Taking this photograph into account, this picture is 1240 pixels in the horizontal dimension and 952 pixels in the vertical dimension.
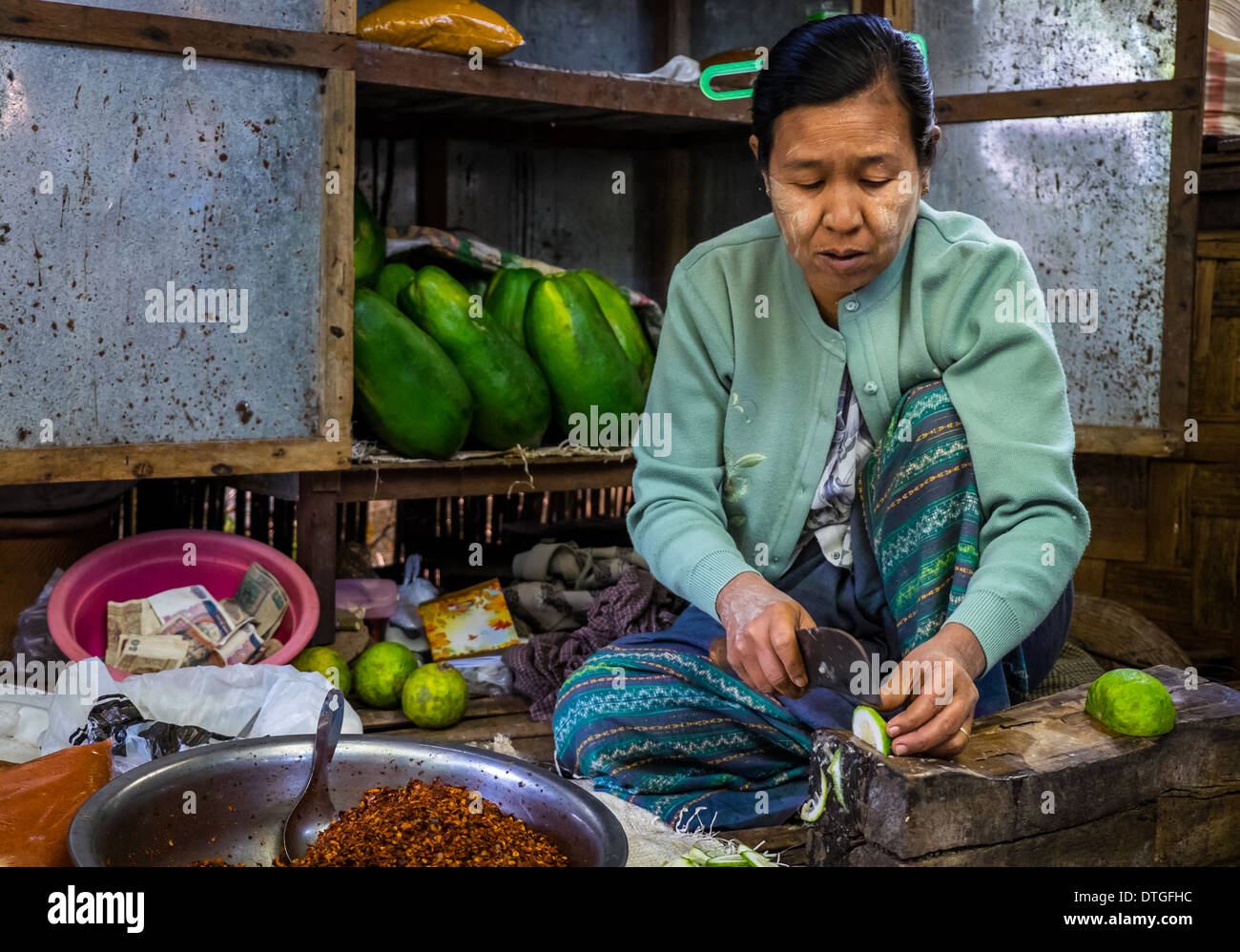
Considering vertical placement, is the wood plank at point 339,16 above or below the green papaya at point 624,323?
above

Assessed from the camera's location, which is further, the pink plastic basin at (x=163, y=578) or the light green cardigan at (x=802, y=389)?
the pink plastic basin at (x=163, y=578)

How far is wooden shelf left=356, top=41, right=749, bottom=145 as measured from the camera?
2.57m

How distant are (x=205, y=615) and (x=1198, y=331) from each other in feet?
7.87

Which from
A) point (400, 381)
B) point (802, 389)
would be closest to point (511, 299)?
point (400, 381)

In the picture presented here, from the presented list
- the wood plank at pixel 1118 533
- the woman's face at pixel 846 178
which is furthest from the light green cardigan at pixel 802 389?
the wood plank at pixel 1118 533

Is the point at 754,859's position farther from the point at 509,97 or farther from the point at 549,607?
the point at 509,97

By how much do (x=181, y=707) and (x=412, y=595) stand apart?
92 centimetres

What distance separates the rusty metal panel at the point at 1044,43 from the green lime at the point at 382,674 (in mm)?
2023

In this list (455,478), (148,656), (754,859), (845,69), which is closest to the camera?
(754,859)

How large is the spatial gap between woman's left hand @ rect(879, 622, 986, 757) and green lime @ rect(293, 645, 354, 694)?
133 centimetres

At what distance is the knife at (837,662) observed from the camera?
141 cm

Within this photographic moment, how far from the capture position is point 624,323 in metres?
3.12

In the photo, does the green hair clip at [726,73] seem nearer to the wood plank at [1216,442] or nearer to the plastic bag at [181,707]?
the wood plank at [1216,442]

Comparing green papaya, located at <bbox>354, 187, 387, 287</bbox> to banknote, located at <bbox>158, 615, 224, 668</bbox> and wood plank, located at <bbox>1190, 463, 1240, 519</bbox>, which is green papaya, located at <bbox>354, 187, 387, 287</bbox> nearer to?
banknote, located at <bbox>158, 615, 224, 668</bbox>
